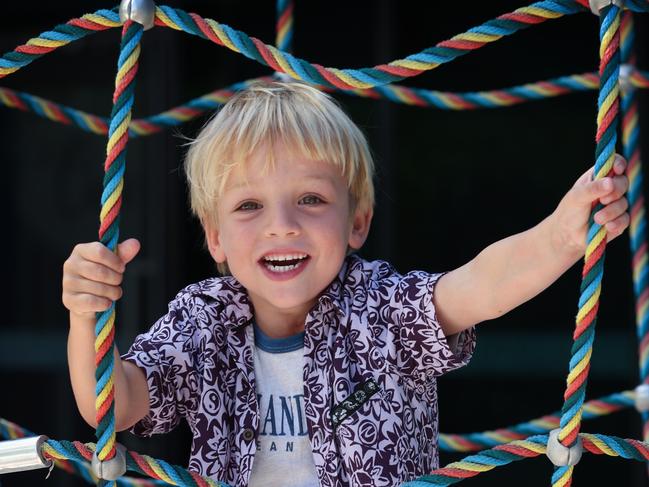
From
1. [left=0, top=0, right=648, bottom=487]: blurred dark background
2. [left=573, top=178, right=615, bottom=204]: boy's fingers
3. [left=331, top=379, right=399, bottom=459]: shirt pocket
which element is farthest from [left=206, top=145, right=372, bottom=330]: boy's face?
[left=0, top=0, right=648, bottom=487]: blurred dark background

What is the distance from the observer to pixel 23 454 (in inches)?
36.6

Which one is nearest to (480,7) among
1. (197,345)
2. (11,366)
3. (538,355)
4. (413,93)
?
(538,355)

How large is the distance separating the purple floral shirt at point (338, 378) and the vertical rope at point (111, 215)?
0.17 meters

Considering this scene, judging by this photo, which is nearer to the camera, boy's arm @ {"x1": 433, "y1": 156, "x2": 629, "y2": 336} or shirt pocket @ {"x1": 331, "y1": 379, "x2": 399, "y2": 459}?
boy's arm @ {"x1": 433, "y1": 156, "x2": 629, "y2": 336}

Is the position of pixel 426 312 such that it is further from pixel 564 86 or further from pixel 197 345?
pixel 564 86

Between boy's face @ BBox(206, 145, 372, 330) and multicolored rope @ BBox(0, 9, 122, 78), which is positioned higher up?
multicolored rope @ BBox(0, 9, 122, 78)

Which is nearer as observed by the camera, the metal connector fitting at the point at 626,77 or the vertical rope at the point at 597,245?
the vertical rope at the point at 597,245

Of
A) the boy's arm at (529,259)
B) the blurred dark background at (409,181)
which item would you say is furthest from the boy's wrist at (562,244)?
the blurred dark background at (409,181)

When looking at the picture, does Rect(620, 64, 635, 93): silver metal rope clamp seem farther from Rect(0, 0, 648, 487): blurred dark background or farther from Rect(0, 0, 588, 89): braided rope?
Rect(0, 0, 648, 487): blurred dark background

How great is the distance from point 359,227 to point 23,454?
0.45 metres

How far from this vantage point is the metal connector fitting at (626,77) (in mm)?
1595

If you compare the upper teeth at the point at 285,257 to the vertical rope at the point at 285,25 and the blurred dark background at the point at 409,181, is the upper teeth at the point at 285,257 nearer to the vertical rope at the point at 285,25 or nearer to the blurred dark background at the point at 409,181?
the vertical rope at the point at 285,25

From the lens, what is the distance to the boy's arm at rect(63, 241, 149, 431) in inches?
34.7

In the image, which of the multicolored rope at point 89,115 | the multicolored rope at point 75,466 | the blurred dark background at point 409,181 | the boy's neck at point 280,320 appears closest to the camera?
the boy's neck at point 280,320
